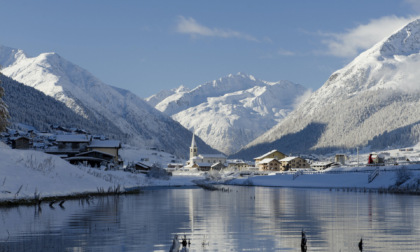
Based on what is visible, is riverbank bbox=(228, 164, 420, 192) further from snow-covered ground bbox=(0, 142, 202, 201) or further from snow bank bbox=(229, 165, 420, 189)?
snow-covered ground bbox=(0, 142, 202, 201)

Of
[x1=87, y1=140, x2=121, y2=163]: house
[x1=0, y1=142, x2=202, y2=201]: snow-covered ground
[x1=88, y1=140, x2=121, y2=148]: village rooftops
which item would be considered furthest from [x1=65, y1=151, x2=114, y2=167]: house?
[x1=0, y1=142, x2=202, y2=201]: snow-covered ground

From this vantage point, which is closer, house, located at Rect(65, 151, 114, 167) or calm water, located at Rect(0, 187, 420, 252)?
calm water, located at Rect(0, 187, 420, 252)

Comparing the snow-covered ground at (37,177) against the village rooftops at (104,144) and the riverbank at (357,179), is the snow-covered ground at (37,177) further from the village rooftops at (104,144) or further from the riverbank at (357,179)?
the village rooftops at (104,144)

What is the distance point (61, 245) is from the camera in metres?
30.5

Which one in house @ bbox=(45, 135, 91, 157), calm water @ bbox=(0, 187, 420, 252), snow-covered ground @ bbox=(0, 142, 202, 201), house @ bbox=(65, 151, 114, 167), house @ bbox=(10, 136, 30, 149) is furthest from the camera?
house @ bbox=(10, 136, 30, 149)

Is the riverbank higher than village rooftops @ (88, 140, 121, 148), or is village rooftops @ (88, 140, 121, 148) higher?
village rooftops @ (88, 140, 121, 148)

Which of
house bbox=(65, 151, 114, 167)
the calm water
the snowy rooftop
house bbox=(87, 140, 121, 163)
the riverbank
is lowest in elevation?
the calm water

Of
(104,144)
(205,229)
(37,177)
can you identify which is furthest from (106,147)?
(205,229)

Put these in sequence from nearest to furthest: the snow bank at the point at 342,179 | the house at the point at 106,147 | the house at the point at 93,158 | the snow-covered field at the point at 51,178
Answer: the snow-covered field at the point at 51,178 → the snow bank at the point at 342,179 → the house at the point at 93,158 → the house at the point at 106,147

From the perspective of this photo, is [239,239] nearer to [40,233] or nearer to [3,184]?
[40,233]

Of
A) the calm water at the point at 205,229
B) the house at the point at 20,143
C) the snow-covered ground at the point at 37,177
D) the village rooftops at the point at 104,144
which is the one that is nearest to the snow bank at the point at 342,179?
the village rooftops at the point at 104,144

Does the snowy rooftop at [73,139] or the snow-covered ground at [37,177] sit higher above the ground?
the snowy rooftop at [73,139]

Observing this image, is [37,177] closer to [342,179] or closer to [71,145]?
[342,179]

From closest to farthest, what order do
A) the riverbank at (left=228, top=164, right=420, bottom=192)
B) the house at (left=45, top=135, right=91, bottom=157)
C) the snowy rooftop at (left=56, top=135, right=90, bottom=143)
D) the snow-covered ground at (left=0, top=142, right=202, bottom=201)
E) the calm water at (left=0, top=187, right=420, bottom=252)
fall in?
the calm water at (left=0, top=187, right=420, bottom=252), the snow-covered ground at (left=0, top=142, right=202, bottom=201), the riverbank at (left=228, top=164, right=420, bottom=192), the house at (left=45, top=135, right=91, bottom=157), the snowy rooftop at (left=56, top=135, right=90, bottom=143)
